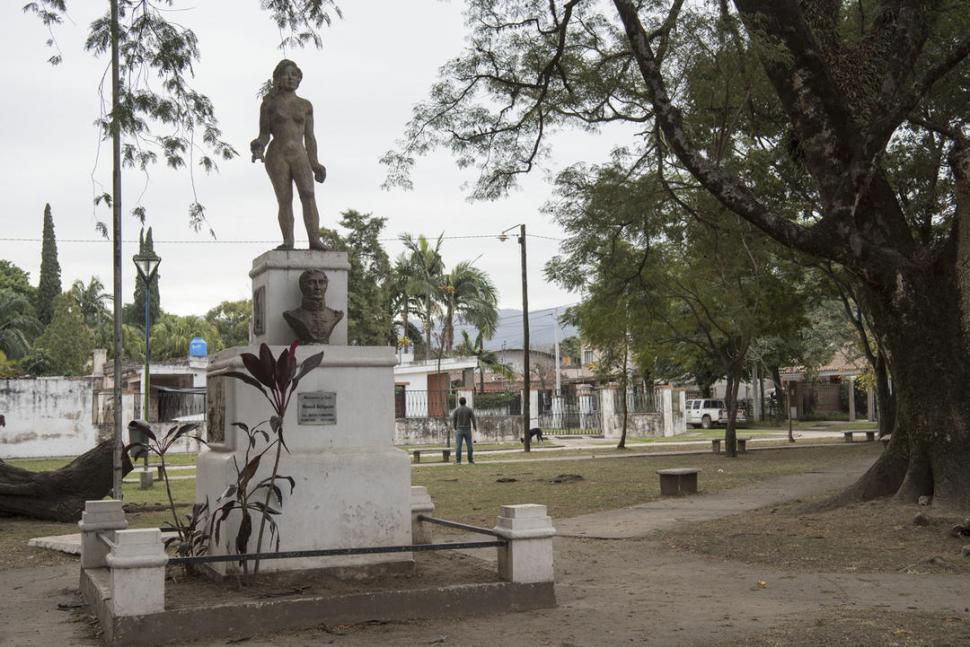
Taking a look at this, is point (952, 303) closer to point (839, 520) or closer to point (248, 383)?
point (839, 520)

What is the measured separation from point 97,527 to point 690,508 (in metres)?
8.33

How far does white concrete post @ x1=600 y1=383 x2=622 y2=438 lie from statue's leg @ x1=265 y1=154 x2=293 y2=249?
32.0 m

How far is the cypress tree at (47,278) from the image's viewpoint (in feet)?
196

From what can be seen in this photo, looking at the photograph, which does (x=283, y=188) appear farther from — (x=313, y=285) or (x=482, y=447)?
(x=482, y=447)

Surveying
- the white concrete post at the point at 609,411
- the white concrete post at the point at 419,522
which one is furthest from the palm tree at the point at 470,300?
the white concrete post at the point at 419,522

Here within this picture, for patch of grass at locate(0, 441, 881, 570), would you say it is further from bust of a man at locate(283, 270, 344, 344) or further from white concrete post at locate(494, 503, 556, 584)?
white concrete post at locate(494, 503, 556, 584)

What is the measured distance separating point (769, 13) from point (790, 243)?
2720 mm

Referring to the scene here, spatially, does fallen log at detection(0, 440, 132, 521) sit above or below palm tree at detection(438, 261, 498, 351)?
below

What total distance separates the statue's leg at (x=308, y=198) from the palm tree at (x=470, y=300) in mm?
41515

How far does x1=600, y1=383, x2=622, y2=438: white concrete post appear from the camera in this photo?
131ft

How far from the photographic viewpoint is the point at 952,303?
36.9 ft

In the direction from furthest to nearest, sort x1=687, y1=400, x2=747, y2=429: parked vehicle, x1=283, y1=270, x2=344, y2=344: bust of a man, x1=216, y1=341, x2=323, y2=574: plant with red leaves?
x1=687, y1=400, x2=747, y2=429: parked vehicle → x1=283, y1=270, x2=344, y2=344: bust of a man → x1=216, y1=341, x2=323, y2=574: plant with red leaves

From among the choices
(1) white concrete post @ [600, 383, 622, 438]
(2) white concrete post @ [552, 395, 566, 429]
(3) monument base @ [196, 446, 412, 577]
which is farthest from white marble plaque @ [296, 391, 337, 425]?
(2) white concrete post @ [552, 395, 566, 429]

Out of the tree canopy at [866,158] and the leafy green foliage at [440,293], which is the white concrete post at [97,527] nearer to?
the tree canopy at [866,158]
